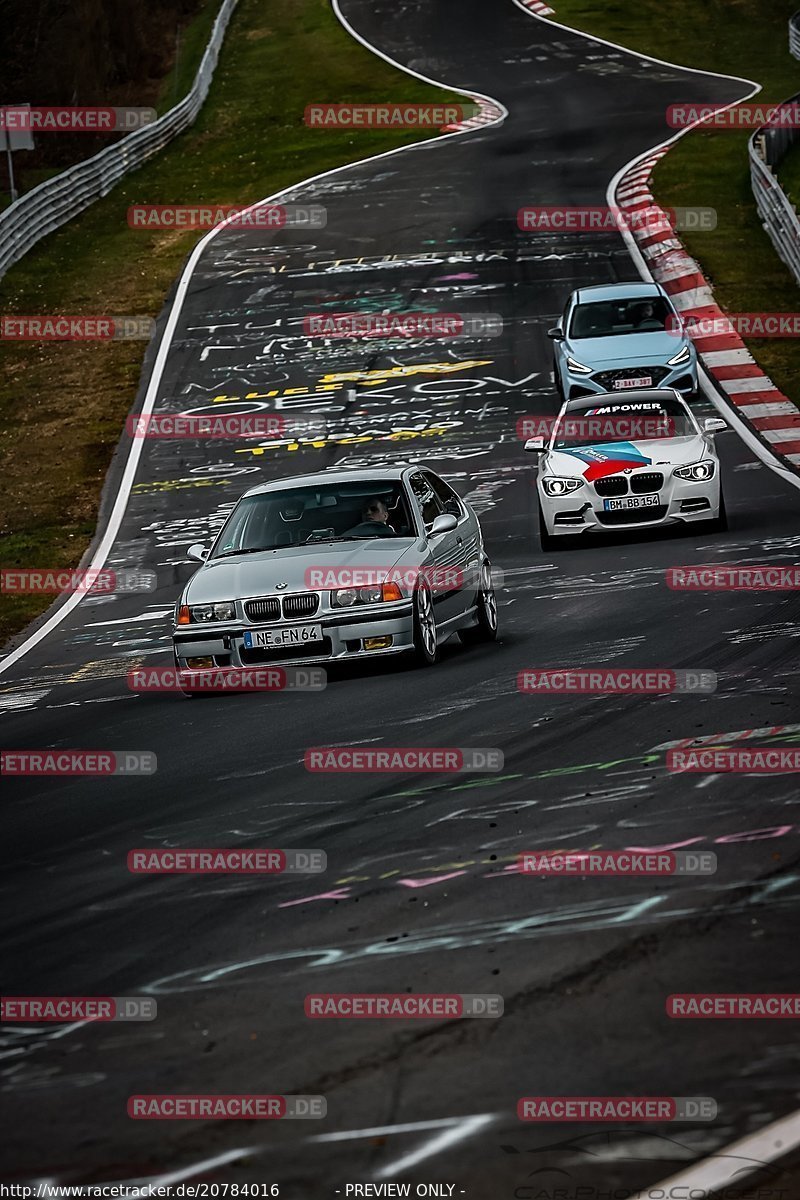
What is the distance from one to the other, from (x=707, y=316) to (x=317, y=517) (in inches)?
719

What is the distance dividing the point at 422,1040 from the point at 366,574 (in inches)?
266

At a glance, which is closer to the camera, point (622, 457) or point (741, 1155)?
point (741, 1155)

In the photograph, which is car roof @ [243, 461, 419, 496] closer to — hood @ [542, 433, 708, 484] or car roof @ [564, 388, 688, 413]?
hood @ [542, 433, 708, 484]

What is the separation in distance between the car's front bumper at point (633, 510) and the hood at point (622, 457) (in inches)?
5.9

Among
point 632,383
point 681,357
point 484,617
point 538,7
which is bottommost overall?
point 632,383

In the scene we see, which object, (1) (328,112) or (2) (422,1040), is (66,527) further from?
(1) (328,112)

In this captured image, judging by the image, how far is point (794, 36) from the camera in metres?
53.1

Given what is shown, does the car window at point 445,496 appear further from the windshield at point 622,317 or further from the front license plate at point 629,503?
the windshield at point 622,317

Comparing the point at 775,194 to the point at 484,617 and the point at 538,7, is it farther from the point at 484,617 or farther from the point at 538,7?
the point at 538,7

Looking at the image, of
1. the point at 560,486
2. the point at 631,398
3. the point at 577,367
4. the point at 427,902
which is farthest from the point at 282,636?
the point at 577,367

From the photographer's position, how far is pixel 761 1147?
4.52 m

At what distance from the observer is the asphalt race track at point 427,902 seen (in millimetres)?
4809

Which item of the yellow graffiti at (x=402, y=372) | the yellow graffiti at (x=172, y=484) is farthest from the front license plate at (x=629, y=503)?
the yellow graffiti at (x=402, y=372)

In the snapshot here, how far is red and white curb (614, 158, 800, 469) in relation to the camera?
23734mm
